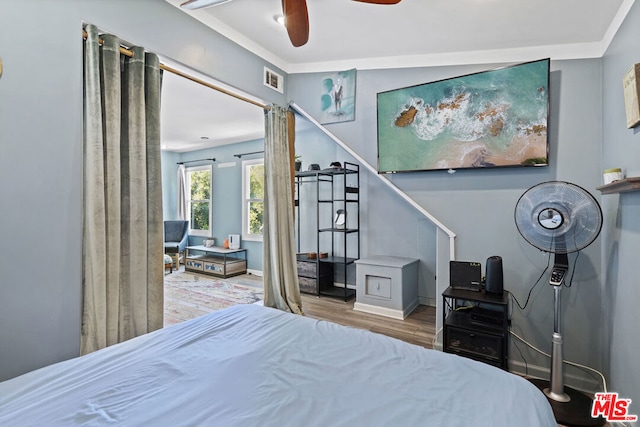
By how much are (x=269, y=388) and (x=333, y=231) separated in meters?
2.95

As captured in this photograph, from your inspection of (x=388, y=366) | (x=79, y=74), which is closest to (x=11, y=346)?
(x=79, y=74)

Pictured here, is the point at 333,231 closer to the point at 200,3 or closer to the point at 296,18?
the point at 296,18

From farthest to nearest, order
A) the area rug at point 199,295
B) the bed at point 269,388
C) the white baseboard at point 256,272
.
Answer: the white baseboard at point 256,272
the area rug at point 199,295
the bed at point 269,388

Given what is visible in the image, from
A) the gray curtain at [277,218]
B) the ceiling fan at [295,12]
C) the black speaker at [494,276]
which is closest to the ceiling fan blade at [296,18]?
the ceiling fan at [295,12]

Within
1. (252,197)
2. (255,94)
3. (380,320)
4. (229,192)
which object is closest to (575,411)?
(380,320)

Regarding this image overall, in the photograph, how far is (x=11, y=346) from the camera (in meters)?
1.46

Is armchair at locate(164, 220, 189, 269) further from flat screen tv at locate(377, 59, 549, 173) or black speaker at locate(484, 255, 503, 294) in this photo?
black speaker at locate(484, 255, 503, 294)

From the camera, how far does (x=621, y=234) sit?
5.85 feet

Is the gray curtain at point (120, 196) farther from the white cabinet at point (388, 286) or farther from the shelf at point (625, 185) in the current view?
the shelf at point (625, 185)

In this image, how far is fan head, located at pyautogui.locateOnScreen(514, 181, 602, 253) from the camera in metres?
1.83

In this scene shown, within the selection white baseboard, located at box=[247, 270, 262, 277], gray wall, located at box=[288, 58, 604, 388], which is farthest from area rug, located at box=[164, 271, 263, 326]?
gray wall, located at box=[288, 58, 604, 388]

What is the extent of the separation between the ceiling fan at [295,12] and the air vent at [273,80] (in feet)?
4.23

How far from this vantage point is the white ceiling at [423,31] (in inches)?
80.4

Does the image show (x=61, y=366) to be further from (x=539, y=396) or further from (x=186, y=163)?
(x=186, y=163)
